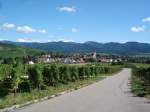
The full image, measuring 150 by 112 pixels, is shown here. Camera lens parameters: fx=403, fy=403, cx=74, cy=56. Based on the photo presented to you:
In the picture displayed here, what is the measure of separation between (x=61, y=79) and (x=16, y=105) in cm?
3592

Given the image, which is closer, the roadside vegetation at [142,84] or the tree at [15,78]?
the tree at [15,78]

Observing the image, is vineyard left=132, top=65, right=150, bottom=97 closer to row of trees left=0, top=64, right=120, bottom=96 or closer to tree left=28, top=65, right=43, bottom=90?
tree left=28, top=65, right=43, bottom=90

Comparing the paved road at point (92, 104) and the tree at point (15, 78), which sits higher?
the tree at point (15, 78)

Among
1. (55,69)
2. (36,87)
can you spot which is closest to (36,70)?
(36,87)

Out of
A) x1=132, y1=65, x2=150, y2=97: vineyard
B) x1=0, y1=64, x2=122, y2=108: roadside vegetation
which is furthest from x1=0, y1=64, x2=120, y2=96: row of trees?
x1=132, y1=65, x2=150, y2=97: vineyard

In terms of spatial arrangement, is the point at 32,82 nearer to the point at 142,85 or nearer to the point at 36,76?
the point at 36,76

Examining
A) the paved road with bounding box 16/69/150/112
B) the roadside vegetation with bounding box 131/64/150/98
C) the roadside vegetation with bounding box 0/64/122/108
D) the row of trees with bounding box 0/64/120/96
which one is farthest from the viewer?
the roadside vegetation with bounding box 131/64/150/98

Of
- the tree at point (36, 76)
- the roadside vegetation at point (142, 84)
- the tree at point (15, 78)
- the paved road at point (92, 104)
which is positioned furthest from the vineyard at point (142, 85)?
the tree at point (15, 78)

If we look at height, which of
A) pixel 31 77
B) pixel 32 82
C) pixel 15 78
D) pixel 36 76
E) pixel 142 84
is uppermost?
pixel 15 78

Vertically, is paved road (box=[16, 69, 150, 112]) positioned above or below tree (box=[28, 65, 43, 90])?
below

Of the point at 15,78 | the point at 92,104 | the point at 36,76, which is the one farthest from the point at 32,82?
the point at 92,104

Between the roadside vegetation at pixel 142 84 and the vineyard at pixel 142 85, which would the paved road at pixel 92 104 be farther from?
the vineyard at pixel 142 85

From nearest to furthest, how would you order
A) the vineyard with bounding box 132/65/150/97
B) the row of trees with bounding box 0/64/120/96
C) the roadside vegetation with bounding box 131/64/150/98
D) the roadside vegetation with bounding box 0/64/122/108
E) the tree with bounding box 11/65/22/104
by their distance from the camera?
the roadside vegetation with bounding box 0/64/122/108
the tree with bounding box 11/65/22/104
the row of trees with bounding box 0/64/120/96
the roadside vegetation with bounding box 131/64/150/98
the vineyard with bounding box 132/65/150/97

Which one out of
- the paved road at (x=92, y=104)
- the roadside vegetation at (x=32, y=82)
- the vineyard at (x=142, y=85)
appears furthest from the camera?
the vineyard at (x=142, y=85)
